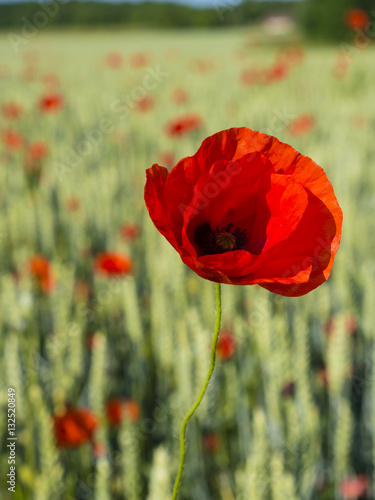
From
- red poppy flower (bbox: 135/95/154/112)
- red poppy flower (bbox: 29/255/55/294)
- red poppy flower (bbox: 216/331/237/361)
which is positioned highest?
red poppy flower (bbox: 135/95/154/112)

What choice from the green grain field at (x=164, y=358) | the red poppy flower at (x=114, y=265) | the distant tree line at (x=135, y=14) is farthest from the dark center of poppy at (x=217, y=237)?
the distant tree line at (x=135, y=14)

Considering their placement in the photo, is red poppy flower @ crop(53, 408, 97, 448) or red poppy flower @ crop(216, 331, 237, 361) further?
red poppy flower @ crop(216, 331, 237, 361)

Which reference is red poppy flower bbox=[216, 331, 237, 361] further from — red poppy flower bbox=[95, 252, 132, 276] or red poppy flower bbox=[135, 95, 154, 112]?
red poppy flower bbox=[135, 95, 154, 112]

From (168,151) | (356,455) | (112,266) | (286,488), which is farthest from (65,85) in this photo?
(286,488)

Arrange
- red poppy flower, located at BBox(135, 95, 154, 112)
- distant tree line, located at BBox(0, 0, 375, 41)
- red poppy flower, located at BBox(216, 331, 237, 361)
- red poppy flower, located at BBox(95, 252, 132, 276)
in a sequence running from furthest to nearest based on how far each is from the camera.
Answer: distant tree line, located at BBox(0, 0, 375, 41) → red poppy flower, located at BBox(135, 95, 154, 112) → red poppy flower, located at BBox(95, 252, 132, 276) → red poppy flower, located at BBox(216, 331, 237, 361)

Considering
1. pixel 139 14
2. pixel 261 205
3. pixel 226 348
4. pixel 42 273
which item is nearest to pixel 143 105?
pixel 42 273

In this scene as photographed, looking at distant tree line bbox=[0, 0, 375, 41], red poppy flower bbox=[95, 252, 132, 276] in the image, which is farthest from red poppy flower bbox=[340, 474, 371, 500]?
distant tree line bbox=[0, 0, 375, 41]

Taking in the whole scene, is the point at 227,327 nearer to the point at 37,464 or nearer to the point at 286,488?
the point at 37,464
